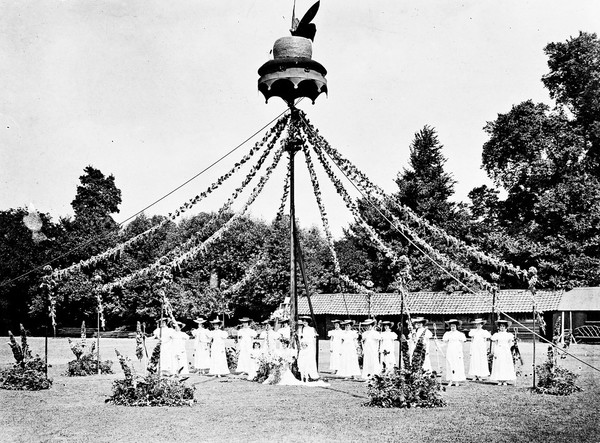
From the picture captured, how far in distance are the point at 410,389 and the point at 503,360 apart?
6303mm

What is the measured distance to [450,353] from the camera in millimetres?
18922

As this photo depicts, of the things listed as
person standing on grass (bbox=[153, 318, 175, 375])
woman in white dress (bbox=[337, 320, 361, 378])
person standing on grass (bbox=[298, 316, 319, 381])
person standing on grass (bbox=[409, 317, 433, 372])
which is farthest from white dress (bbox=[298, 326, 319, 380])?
person standing on grass (bbox=[153, 318, 175, 375])

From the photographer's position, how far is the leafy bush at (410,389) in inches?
532

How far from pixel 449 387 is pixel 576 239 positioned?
25776mm

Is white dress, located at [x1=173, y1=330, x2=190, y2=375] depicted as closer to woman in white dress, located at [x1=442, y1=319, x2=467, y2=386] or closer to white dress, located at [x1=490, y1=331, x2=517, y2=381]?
woman in white dress, located at [x1=442, y1=319, x2=467, y2=386]

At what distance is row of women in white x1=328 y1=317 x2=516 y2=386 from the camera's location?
1880cm

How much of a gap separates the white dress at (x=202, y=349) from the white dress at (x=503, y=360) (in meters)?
9.34

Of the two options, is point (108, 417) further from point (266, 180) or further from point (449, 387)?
point (449, 387)

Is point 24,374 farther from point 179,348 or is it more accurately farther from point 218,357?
point 218,357

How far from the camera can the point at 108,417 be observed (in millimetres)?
12133

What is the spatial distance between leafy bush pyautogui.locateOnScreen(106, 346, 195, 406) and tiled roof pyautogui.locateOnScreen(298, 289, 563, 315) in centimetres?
2508

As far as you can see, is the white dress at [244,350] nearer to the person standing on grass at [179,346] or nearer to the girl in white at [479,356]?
the person standing on grass at [179,346]

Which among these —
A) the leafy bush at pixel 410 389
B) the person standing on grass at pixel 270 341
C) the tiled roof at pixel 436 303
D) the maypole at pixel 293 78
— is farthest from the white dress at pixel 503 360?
the tiled roof at pixel 436 303

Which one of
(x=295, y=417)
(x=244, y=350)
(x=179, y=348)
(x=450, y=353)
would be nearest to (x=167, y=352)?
(x=179, y=348)
